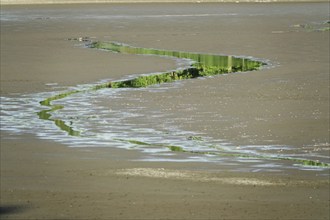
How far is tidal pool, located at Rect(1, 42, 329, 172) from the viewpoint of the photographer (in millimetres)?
13516

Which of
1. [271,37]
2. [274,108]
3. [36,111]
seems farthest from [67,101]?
[271,37]

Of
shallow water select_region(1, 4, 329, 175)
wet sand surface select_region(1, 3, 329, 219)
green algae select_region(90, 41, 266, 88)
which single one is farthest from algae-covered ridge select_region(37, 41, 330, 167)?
wet sand surface select_region(1, 3, 329, 219)

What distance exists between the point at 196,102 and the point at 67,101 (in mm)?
2525

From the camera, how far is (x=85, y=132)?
16.0 meters

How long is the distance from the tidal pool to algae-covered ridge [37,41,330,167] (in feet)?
0.04

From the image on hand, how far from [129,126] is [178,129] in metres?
0.85

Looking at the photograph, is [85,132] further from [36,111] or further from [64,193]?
[64,193]

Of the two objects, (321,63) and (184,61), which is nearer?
(321,63)

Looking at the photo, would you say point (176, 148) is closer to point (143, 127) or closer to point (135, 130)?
point (135, 130)

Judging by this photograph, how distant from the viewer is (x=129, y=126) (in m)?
16.5

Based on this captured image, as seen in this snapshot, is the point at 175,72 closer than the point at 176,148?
No

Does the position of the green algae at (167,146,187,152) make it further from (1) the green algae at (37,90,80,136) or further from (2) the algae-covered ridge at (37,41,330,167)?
(1) the green algae at (37,90,80,136)

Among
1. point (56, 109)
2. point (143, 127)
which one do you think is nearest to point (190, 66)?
point (56, 109)

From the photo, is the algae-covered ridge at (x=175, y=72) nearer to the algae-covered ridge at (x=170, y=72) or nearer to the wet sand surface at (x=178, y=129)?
the algae-covered ridge at (x=170, y=72)
